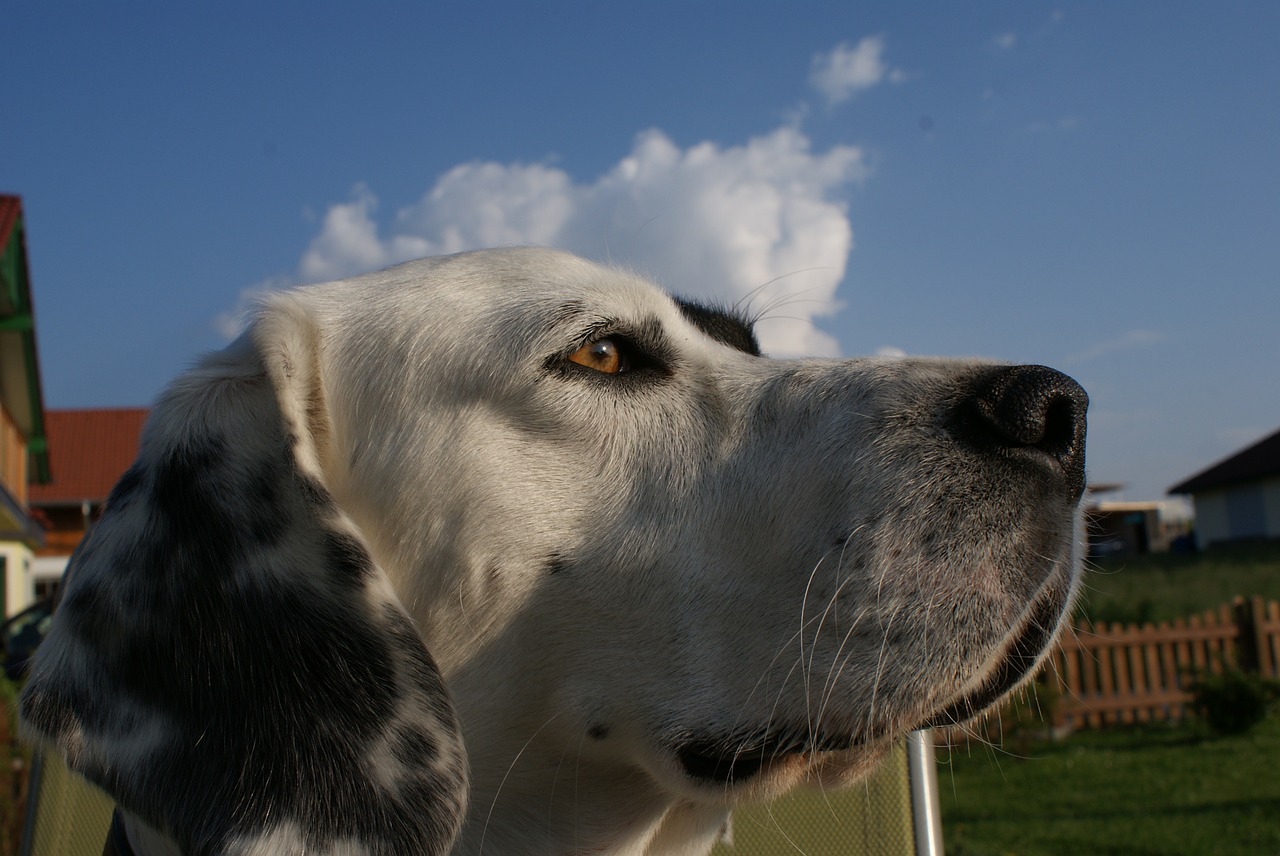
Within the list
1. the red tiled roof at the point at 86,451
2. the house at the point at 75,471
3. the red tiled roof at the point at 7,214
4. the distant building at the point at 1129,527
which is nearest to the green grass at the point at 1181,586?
the distant building at the point at 1129,527

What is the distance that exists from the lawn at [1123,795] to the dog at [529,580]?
3652 millimetres

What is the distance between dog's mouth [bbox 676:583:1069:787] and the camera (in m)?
1.73

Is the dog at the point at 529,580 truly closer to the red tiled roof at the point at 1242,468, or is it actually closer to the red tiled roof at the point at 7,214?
the red tiled roof at the point at 7,214

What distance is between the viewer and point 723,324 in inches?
99.9

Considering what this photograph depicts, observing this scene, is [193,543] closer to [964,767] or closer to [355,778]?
[355,778]

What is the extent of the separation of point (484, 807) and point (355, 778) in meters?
0.43

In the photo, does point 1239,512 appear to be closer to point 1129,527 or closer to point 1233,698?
point 1129,527

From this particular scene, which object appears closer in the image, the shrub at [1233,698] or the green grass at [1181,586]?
the shrub at [1233,698]

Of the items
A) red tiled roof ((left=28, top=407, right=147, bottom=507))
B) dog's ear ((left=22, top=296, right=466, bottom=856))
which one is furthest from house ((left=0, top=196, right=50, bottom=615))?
dog's ear ((left=22, top=296, right=466, bottom=856))

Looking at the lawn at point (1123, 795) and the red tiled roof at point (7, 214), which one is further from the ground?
the red tiled roof at point (7, 214)

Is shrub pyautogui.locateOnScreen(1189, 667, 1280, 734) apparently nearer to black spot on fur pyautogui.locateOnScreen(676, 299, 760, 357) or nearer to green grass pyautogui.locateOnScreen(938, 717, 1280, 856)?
green grass pyautogui.locateOnScreen(938, 717, 1280, 856)

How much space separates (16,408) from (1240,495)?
47.2m

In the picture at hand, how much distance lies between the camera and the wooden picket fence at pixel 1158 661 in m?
11.5

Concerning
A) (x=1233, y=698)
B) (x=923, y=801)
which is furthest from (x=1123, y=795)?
(x=923, y=801)
